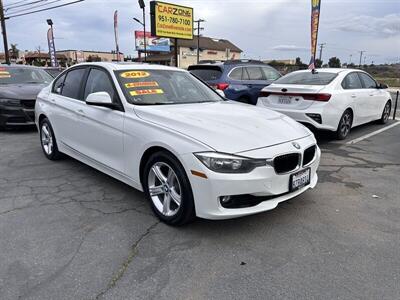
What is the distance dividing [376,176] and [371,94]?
3.94 meters

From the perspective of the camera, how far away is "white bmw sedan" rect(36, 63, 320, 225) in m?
3.11

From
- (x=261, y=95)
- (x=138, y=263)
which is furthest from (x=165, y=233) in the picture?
(x=261, y=95)

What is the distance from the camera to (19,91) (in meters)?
8.29

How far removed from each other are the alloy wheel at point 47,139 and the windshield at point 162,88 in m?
2.11

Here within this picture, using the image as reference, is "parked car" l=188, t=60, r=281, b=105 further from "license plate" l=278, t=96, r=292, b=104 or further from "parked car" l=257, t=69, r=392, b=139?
"license plate" l=278, t=96, r=292, b=104

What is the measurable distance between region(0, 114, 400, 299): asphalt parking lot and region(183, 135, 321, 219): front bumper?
1.04ft

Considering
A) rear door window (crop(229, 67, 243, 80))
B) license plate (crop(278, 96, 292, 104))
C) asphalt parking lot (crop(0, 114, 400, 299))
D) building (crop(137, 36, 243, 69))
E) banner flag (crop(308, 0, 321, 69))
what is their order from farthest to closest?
1. building (crop(137, 36, 243, 69))
2. banner flag (crop(308, 0, 321, 69))
3. rear door window (crop(229, 67, 243, 80))
4. license plate (crop(278, 96, 292, 104))
5. asphalt parking lot (crop(0, 114, 400, 299))

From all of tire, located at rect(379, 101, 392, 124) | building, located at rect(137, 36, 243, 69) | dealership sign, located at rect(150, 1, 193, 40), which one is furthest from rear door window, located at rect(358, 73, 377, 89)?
building, located at rect(137, 36, 243, 69)

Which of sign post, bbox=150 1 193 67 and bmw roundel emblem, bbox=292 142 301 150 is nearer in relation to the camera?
bmw roundel emblem, bbox=292 142 301 150

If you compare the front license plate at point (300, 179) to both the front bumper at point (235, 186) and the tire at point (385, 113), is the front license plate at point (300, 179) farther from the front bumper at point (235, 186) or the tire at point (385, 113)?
the tire at point (385, 113)

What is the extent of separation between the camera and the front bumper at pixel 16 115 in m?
8.11

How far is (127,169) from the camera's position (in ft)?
12.9

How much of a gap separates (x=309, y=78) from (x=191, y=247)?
18.3ft

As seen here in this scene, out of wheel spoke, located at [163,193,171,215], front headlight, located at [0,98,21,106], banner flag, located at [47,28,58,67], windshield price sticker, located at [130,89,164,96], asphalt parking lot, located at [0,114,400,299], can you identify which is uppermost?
banner flag, located at [47,28,58,67]
